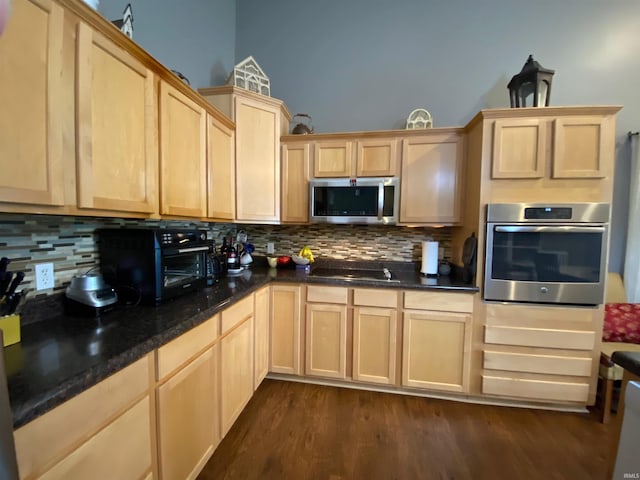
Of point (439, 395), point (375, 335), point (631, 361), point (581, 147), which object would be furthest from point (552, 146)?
point (439, 395)

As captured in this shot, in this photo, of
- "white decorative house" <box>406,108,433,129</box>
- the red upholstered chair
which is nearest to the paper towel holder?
"white decorative house" <box>406,108,433,129</box>

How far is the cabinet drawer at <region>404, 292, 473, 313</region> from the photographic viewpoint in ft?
6.24

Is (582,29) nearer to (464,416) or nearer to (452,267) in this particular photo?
(452,267)

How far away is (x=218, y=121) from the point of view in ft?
6.20

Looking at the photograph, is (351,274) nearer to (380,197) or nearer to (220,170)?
(380,197)

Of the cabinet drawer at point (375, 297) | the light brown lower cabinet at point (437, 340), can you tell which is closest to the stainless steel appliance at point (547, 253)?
the light brown lower cabinet at point (437, 340)

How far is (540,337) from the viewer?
5.98 feet

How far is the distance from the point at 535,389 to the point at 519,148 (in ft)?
5.68

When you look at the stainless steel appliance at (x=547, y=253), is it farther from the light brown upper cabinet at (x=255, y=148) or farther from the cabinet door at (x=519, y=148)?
the light brown upper cabinet at (x=255, y=148)

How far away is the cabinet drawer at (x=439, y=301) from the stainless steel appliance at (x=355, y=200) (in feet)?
2.11

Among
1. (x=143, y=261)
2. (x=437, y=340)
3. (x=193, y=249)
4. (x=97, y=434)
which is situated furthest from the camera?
(x=437, y=340)

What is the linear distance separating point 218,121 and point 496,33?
2.59m

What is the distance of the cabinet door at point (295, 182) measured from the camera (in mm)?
2350

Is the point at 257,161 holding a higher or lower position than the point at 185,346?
higher
